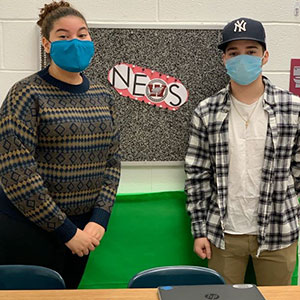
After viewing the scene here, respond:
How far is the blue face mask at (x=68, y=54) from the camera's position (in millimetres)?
1645

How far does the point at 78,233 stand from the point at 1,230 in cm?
30

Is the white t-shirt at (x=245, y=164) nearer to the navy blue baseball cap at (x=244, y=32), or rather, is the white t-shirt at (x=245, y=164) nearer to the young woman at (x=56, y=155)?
the navy blue baseball cap at (x=244, y=32)

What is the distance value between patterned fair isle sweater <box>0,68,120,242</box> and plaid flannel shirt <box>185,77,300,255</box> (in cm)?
47

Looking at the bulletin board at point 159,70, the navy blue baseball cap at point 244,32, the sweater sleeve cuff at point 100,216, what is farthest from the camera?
the bulletin board at point 159,70

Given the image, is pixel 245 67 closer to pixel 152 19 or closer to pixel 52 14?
pixel 152 19

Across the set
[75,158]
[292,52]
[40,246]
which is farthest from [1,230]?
[292,52]

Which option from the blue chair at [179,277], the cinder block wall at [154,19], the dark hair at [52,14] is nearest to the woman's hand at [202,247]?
Result: the blue chair at [179,277]

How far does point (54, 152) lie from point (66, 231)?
0.31 meters

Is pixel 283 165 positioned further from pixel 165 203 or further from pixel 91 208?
pixel 91 208

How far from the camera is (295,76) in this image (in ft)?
7.27

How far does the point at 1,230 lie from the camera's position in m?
1.68

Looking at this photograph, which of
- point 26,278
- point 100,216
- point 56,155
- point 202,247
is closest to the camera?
point 26,278

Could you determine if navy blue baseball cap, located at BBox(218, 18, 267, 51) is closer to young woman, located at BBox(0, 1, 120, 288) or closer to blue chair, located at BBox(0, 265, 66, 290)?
young woman, located at BBox(0, 1, 120, 288)

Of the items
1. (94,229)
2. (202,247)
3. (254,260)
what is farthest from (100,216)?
(254,260)
